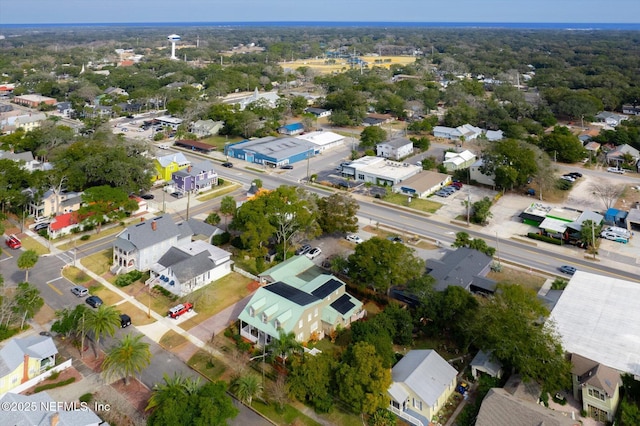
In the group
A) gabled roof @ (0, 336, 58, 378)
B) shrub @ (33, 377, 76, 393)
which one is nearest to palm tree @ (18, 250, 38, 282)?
gabled roof @ (0, 336, 58, 378)

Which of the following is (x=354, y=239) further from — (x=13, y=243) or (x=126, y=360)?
(x=13, y=243)

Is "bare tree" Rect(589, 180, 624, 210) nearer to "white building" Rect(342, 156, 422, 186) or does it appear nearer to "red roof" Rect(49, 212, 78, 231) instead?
"white building" Rect(342, 156, 422, 186)

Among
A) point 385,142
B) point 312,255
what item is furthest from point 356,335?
point 385,142

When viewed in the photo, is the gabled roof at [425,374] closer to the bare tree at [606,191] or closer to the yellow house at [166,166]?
the bare tree at [606,191]

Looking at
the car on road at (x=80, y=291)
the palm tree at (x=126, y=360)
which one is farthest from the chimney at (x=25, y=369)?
the car on road at (x=80, y=291)

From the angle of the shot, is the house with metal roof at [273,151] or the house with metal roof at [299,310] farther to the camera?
the house with metal roof at [273,151]

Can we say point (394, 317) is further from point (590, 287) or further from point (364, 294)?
point (590, 287)

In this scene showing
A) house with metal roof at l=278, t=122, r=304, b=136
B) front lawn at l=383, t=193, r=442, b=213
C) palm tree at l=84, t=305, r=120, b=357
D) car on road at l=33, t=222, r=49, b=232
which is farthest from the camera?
house with metal roof at l=278, t=122, r=304, b=136
